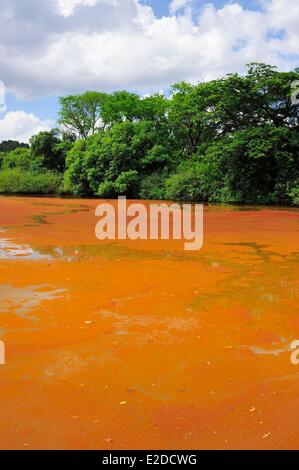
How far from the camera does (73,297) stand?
18.3ft

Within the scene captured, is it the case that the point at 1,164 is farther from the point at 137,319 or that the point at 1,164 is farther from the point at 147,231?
the point at 137,319

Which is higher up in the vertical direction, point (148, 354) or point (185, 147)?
point (185, 147)

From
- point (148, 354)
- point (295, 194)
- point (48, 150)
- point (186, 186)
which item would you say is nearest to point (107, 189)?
point (186, 186)

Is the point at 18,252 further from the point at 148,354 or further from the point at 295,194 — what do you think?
the point at 295,194

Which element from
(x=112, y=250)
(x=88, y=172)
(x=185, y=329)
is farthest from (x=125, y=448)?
(x=88, y=172)

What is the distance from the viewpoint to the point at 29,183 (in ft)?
146

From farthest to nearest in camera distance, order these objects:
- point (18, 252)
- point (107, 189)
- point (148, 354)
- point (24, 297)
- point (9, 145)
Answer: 1. point (9, 145)
2. point (107, 189)
3. point (18, 252)
4. point (24, 297)
5. point (148, 354)

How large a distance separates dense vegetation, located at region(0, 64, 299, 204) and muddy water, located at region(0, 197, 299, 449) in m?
18.1

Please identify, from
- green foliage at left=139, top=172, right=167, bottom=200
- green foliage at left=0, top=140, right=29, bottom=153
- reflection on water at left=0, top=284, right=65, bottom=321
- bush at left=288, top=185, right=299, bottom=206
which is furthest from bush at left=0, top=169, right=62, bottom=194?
reflection on water at left=0, top=284, right=65, bottom=321

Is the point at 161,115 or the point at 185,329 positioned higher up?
the point at 161,115

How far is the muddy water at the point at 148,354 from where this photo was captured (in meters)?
2.70

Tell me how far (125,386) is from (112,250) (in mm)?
6110

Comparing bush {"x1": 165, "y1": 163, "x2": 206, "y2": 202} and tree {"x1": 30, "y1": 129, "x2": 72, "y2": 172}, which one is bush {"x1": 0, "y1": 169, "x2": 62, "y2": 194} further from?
bush {"x1": 165, "y1": 163, "x2": 206, "y2": 202}

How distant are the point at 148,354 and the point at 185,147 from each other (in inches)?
1383
